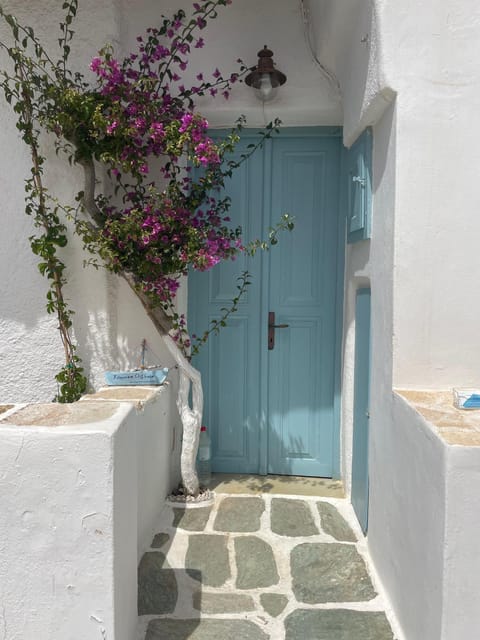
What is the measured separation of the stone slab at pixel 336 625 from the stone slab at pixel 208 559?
1.46 feet

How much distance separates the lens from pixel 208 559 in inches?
101

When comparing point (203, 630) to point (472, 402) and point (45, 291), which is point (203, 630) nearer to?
point (472, 402)

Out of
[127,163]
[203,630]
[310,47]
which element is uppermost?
[310,47]

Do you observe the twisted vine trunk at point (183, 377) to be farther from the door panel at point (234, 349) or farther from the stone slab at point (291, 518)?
the stone slab at point (291, 518)

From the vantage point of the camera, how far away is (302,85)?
10.7 feet

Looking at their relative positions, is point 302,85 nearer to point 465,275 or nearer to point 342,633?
point 465,275

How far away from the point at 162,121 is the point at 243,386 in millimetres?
1929

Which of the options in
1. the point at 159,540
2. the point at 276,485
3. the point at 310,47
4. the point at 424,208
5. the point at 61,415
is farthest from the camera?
the point at 276,485

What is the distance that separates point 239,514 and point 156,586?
0.79m

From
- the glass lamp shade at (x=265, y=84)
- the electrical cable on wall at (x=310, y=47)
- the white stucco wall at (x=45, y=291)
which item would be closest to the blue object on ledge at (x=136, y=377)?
the white stucco wall at (x=45, y=291)

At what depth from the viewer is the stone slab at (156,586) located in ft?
7.22

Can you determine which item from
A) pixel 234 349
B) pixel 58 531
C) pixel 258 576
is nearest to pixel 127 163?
pixel 234 349

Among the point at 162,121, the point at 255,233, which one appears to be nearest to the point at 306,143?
the point at 255,233

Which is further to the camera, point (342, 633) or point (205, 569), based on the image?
point (205, 569)
